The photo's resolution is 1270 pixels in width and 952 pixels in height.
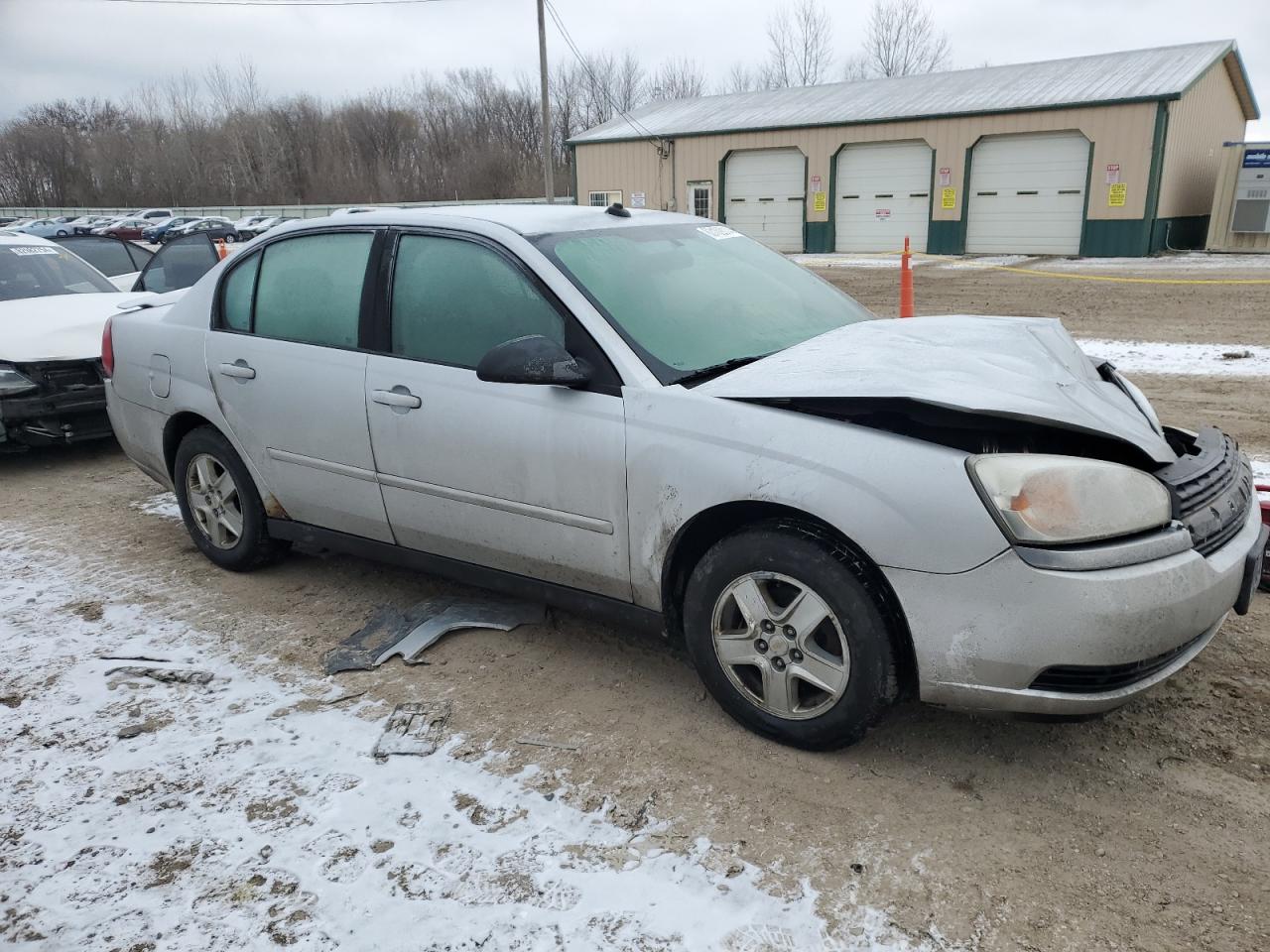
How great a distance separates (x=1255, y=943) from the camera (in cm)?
212

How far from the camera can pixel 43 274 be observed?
309 inches

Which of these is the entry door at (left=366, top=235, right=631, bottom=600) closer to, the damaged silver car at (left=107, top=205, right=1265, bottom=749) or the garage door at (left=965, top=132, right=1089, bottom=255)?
the damaged silver car at (left=107, top=205, right=1265, bottom=749)

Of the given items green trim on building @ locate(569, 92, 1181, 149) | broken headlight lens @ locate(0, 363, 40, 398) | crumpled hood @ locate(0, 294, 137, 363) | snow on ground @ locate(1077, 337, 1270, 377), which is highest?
green trim on building @ locate(569, 92, 1181, 149)

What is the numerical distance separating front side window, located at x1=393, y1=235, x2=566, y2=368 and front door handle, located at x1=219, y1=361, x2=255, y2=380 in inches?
34.4

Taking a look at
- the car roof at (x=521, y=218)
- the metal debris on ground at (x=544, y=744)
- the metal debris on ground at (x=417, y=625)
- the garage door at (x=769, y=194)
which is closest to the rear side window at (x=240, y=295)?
the car roof at (x=521, y=218)

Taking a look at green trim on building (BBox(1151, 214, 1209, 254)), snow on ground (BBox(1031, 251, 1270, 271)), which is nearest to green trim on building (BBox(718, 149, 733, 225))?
snow on ground (BBox(1031, 251, 1270, 271))

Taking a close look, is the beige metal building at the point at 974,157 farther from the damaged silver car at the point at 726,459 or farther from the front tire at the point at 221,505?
the front tire at the point at 221,505

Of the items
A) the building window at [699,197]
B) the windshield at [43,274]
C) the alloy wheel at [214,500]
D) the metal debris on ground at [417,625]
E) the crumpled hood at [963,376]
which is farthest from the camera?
the building window at [699,197]

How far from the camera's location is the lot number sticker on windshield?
4097 mm

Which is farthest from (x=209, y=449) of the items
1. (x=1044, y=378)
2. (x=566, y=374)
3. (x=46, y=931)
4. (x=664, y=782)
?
(x=1044, y=378)

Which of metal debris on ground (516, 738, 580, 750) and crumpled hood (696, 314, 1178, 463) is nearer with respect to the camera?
crumpled hood (696, 314, 1178, 463)

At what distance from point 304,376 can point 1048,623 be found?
2937 mm

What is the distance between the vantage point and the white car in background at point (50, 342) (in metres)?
6.38

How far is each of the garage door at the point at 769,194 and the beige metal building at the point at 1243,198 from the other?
33.8 ft
